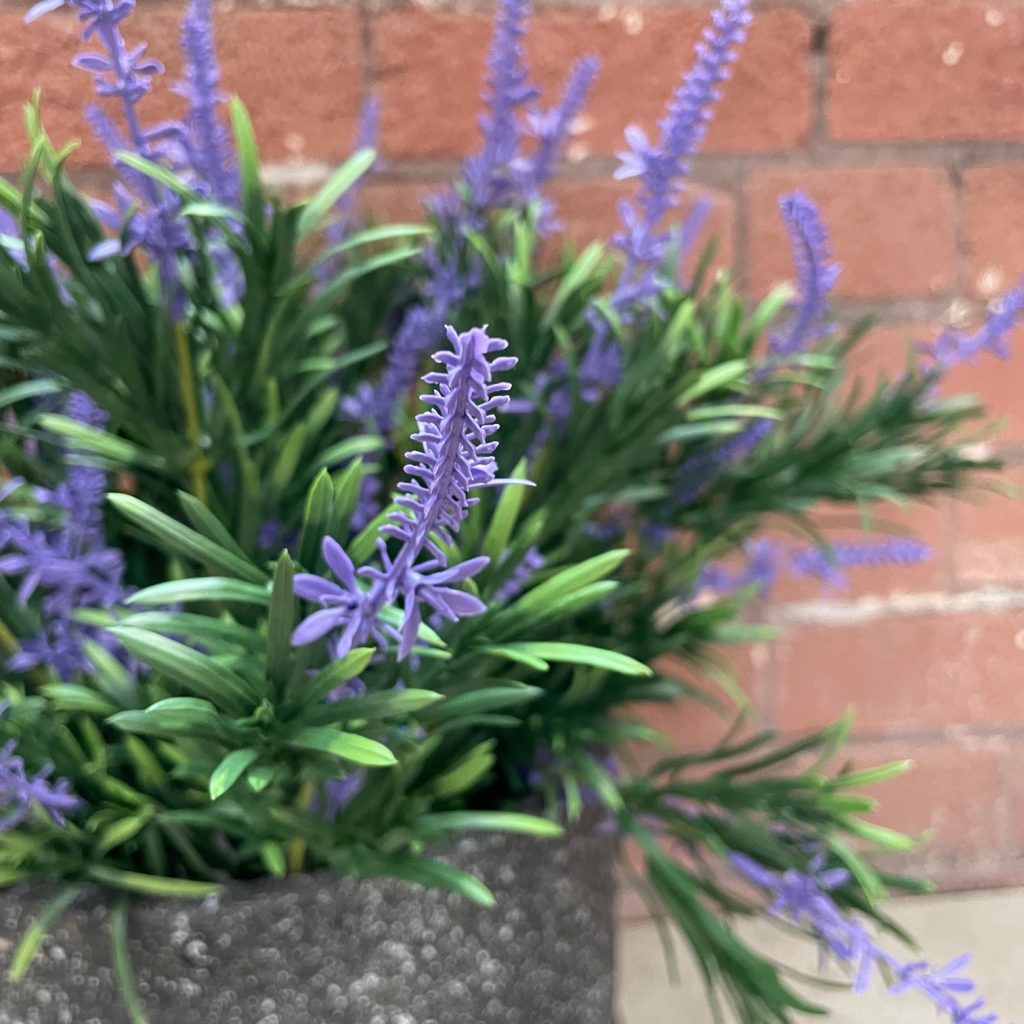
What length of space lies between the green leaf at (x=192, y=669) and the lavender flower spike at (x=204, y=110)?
17 centimetres

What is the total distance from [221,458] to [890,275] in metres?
0.42

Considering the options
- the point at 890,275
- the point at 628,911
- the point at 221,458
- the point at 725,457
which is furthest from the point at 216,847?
the point at 890,275

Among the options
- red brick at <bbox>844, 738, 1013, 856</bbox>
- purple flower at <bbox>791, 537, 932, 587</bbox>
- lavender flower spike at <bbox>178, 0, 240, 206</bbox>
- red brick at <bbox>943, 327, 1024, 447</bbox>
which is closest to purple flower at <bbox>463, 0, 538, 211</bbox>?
lavender flower spike at <bbox>178, 0, 240, 206</bbox>

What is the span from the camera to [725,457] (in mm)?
375

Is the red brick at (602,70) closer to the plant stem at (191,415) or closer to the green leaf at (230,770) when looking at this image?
the plant stem at (191,415)

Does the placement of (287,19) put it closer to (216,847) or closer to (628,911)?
(216,847)

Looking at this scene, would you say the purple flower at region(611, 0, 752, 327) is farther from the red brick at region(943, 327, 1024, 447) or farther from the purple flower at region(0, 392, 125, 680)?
the red brick at region(943, 327, 1024, 447)

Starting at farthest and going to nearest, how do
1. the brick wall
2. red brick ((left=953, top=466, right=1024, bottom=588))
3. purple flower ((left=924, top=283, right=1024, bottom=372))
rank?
red brick ((left=953, top=466, right=1024, bottom=588)) → the brick wall → purple flower ((left=924, top=283, right=1024, bottom=372))

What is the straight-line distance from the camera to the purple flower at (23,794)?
26cm

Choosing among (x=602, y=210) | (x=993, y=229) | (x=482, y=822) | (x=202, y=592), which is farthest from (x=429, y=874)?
(x=993, y=229)

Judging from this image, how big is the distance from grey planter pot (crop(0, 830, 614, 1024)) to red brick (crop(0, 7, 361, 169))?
344mm

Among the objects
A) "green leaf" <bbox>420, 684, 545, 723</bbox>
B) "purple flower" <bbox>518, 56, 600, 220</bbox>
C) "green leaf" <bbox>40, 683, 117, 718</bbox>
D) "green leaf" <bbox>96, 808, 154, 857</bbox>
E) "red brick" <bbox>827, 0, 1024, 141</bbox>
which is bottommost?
"green leaf" <bbox>96, 808, 154, 857</bbox>

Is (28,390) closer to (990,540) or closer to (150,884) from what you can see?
(150,884)

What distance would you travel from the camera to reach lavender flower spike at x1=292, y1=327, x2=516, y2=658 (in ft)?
0.43
